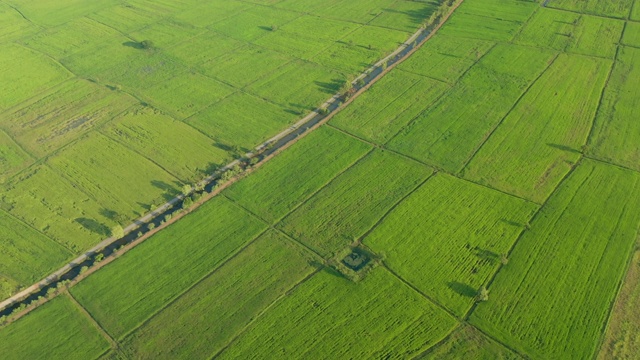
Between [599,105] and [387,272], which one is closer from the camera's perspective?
[387,272]

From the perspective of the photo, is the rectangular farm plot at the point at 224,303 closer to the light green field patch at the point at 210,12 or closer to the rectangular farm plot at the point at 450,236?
the rectangular farm plot at the point at 450,236

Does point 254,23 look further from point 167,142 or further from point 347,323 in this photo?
point 347,323

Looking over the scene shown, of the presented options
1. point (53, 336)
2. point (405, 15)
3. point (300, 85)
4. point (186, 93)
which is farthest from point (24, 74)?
point (405, 15)

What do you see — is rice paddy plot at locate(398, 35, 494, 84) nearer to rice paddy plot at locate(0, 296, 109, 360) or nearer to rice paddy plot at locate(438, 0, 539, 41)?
rice paddy plot at locate(438, 0, 539, 41)

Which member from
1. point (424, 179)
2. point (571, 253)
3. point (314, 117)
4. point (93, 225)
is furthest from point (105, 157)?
point (571, 253)

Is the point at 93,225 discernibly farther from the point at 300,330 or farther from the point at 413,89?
the point at 413,89

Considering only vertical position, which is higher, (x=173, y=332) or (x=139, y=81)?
(x=139, y=81)
